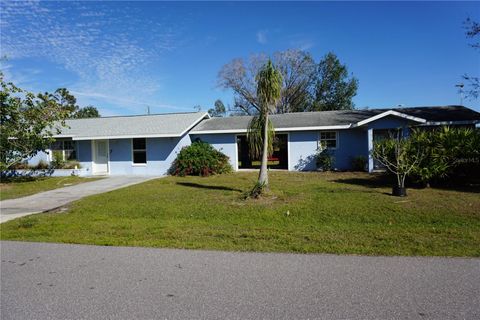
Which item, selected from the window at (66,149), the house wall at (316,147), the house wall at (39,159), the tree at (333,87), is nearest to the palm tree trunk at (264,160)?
the house wall at (316,147)

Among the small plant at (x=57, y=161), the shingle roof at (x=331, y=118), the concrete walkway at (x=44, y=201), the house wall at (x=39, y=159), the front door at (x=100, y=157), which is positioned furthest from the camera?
the house wall at (x=39, y=159)

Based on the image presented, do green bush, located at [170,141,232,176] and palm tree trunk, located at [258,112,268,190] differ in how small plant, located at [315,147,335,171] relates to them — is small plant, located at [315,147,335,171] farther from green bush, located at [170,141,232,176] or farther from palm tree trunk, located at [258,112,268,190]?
palm tree trunk, located at [258,112,268,190]

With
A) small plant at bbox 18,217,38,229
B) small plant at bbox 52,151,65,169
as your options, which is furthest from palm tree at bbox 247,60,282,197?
small plant at bbox 52,151,65,169

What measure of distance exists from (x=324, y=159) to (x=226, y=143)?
240 inches

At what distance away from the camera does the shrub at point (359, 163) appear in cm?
1788

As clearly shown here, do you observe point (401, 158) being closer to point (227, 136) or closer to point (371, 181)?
point (371, 181)

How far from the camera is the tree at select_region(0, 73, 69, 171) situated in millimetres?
17281

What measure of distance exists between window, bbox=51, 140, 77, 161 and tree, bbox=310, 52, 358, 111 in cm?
2728

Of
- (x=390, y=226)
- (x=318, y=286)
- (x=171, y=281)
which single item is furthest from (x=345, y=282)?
(x=390, y=226)

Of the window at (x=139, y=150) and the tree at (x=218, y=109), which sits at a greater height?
the tree at (x=218, y=109)

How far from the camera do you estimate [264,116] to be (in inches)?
447

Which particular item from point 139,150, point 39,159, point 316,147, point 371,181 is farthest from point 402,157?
point 39,159

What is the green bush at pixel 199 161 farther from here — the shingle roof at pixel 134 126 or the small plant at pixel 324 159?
the small plant at pixel 324 159

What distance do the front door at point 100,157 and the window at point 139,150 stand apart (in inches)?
83.8
